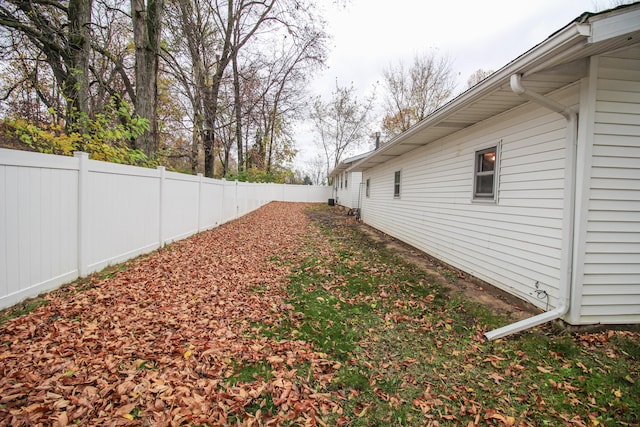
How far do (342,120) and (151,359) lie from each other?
31.2m

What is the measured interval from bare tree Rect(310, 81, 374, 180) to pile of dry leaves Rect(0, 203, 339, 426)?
28.8m

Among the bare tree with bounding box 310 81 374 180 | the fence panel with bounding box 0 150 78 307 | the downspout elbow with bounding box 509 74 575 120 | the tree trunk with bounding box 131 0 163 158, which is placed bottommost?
the fence panel with bounding box 0 150 78 307

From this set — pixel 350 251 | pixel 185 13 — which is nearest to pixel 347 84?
pixel 185 13

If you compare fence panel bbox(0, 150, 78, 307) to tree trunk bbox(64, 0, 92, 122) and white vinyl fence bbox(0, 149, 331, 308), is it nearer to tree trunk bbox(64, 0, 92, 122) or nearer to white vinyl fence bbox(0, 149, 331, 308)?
white vinyl fence bbox(0, 149, 331, 308)

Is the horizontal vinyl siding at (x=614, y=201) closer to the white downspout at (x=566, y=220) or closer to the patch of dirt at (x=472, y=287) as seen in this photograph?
the white downspout at (x=566, y=220)

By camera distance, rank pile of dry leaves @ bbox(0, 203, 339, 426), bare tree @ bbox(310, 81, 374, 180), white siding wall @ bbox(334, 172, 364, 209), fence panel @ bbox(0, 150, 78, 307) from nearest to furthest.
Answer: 1. pile of dry leaves @ bbox(0, 203, 339, 426)
2. fence panel @ bbox(0, 150, 78, 307)
3. white siding wall @ bbox(334, 172, 364, 209)
4. bare tree @ bbox(310, 81, 374, 180)

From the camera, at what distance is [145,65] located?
7.89 meters

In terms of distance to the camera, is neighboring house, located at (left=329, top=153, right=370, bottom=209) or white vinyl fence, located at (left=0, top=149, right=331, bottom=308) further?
neighboring house, located at (left=329, top=153, right=370, bottom=209)

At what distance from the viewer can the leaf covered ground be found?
201cm

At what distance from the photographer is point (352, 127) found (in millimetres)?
31031

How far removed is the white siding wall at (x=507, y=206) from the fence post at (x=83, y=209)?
630 cm

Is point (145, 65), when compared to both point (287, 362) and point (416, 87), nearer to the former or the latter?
point (287, 362)

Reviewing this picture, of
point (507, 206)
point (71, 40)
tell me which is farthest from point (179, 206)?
point (507, 206)

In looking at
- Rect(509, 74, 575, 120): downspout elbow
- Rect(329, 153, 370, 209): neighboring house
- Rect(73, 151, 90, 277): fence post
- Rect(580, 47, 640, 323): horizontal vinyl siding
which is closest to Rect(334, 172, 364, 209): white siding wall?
Rect(329, 153, 370, 209): neighboring house
